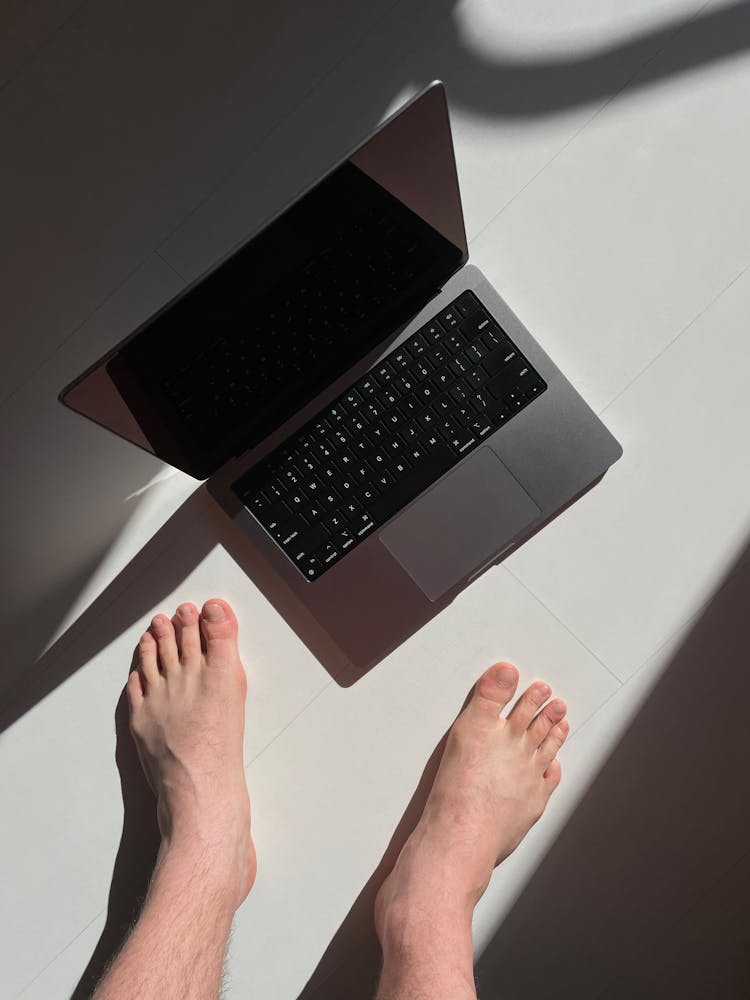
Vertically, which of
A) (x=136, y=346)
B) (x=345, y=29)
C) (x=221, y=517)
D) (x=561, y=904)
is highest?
(x=345, y=29)

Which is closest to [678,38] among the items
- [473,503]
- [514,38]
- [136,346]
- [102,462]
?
[514,38]

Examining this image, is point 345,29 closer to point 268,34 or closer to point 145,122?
point 268,34

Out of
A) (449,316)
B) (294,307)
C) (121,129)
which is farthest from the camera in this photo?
(121,129)

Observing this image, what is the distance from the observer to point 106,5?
3.71ft

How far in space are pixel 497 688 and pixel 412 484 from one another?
29cm

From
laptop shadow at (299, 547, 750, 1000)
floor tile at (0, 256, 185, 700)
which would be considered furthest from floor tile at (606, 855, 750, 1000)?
floor tile at (0, 256, 185, 700)

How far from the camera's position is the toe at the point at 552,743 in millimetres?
1115

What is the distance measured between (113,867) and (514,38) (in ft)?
3.94

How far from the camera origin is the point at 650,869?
1.11 metres

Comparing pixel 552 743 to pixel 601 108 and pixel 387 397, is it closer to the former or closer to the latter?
pixel 387 397

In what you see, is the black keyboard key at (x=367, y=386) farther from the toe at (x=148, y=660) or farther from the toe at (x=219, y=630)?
the toe at (x=148, y=660)

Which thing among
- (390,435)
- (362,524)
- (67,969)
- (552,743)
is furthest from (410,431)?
(67,969)

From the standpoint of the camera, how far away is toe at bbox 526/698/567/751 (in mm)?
1104

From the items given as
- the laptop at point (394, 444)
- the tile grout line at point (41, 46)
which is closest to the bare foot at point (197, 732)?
the laptop at point (394, 444)
